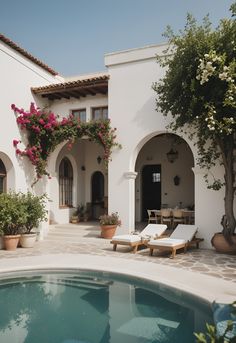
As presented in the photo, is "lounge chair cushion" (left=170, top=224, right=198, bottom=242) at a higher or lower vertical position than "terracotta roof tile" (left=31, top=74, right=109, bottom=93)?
lower

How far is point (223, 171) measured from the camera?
10.9m

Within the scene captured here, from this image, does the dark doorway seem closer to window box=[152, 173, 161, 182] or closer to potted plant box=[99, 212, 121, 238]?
window box=[152, 173, 161, 182]

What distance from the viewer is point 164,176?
16062 millimetres

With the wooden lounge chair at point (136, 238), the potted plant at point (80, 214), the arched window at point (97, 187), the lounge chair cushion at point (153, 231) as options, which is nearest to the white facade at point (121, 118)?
the lounge chair cushion at point (153, 231)

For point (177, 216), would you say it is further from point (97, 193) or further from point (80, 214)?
point (97, 193)

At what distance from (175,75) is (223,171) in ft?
12.0

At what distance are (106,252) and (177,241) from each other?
2.32m

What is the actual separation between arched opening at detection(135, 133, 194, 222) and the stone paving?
4024mm

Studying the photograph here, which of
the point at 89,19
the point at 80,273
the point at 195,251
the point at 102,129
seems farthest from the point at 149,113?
the point at 80,273

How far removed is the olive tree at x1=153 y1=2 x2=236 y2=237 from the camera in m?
8.97

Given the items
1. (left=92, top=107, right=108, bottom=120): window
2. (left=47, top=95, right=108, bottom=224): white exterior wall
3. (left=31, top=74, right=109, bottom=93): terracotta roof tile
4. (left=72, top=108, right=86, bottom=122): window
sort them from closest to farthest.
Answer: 1. (left=31, top=74, right=109, bottom=93): terracotta roof tile
2. (left=92, top=107, right=108, bottom=120): window
3. (left=47, top=95, right=108, bottom=224): white exterior wall
4. (left=72, top=108, right=86, bottom=122): window

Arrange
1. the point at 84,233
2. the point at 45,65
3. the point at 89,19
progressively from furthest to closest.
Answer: the point at 45,65 < the point at 84,233 < the point at 89,19

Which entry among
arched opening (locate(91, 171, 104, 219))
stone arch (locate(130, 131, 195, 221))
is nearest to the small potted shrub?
arched opening (locate(91, 171, 104, 219))

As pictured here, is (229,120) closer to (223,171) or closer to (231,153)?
(231,153)
